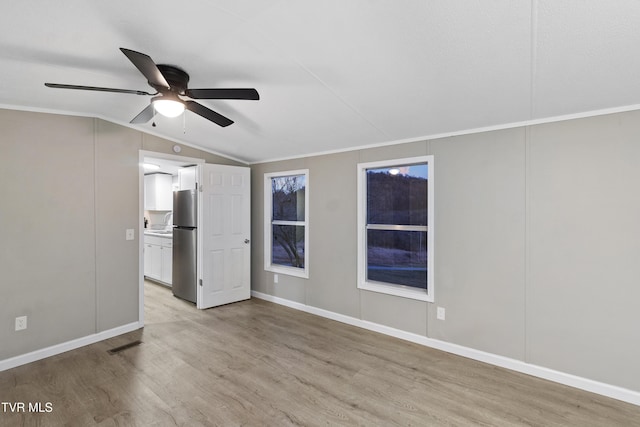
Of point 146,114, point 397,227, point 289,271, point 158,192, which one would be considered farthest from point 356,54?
point 158,192

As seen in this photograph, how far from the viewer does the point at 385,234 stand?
3.70 metres

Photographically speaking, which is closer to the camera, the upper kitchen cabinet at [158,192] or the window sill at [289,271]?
the window sill at [289,271]

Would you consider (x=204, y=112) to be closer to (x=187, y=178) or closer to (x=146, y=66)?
(x=146, y=66)

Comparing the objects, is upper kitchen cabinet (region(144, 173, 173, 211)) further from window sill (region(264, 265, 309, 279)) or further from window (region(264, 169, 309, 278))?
window sill (region(264, 265, 309, 279))

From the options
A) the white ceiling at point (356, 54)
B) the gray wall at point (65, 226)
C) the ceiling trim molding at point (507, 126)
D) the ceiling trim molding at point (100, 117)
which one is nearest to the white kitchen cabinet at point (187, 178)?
the ceiling trim molding at point (100, 117)

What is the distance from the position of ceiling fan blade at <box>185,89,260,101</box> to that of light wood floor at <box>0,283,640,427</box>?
2213 millimetres

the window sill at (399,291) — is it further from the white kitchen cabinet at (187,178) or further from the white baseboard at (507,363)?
the white kitchen cabinet at (187,178)

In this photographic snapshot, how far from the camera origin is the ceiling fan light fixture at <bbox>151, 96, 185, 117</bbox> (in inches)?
83.7

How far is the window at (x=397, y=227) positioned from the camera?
127 inches

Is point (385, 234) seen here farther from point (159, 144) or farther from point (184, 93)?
point (159, 144)

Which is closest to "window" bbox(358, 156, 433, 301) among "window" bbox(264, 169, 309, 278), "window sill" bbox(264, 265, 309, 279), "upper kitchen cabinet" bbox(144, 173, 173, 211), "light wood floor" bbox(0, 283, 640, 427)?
"light wood floor" bbox(0, 283, 640, 427)

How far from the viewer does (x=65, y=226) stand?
9.98 ft

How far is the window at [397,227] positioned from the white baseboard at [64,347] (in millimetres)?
2839

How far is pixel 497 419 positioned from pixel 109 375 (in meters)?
3.08
